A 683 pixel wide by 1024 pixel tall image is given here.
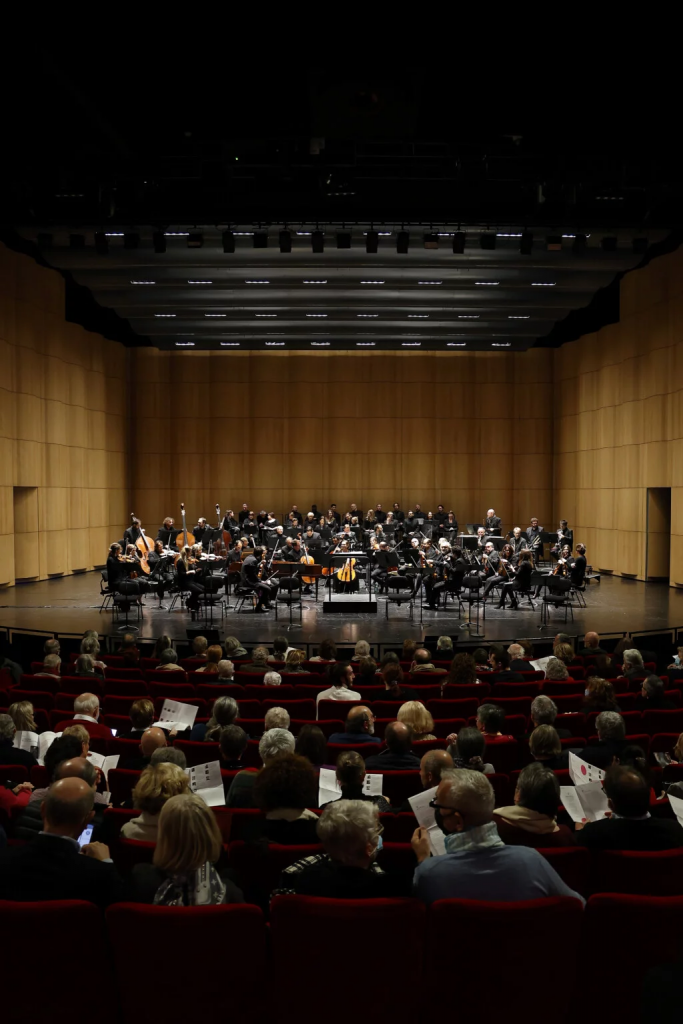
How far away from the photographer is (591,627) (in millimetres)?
12734

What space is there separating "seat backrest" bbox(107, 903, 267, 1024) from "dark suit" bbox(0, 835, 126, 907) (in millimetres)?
285

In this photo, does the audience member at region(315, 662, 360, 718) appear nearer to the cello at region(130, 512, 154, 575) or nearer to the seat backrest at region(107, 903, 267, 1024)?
the seat backrest at region(107, 903, 267, 1024)

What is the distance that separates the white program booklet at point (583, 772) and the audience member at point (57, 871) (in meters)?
2.24

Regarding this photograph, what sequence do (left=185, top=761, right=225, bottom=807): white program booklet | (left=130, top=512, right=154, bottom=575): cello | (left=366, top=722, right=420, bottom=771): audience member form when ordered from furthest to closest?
(left=130, top=512, right=154, bottom=575): cello
(left=366, top=722, right=420, bottom=771): audience member
(left=185, top=761, right=225, bottom=807): white program booklet

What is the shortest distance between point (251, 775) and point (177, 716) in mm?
1642

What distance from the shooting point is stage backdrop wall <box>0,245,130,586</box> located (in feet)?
60.3

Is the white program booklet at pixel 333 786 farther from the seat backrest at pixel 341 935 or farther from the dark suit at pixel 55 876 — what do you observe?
the seat backrest at pixel 341 935

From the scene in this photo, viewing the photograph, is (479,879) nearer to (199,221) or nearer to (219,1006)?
(219,1006)

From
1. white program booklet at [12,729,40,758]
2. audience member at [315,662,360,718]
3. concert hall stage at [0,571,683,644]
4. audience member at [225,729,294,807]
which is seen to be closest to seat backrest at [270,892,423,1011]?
audience member at [225,729,294,807]

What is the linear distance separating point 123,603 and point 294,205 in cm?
782

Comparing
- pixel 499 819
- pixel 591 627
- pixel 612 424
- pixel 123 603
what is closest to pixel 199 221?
pixel 123 603

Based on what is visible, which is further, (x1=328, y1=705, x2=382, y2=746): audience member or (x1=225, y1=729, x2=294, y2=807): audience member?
(x1=328, y1=705, x2=382, y2=746): audience member

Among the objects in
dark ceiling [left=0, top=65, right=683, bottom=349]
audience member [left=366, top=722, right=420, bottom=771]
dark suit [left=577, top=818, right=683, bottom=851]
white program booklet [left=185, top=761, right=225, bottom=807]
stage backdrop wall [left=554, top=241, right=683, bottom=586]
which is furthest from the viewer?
stage backdrop wall [left=554, top=241, right=683, bottom=586]

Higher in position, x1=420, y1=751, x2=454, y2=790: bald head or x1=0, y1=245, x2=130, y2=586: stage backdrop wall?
x1=0, y1=245, x2=130, y2=586: stage backdrop wall
